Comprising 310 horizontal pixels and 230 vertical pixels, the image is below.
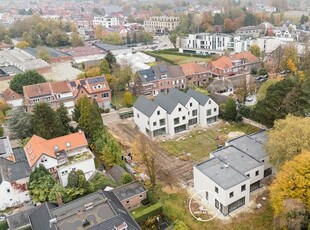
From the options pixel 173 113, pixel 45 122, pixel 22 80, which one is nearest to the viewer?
pixel 45 122

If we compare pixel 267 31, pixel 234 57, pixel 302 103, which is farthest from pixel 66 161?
pixel 267 31

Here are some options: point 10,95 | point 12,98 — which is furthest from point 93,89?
point 10,95

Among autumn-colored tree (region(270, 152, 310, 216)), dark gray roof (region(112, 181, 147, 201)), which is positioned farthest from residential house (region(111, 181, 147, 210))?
autumn-colored tree (region(270, 152, 310, 216))

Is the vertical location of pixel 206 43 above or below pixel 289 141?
below

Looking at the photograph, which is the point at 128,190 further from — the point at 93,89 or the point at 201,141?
the point at 93,89

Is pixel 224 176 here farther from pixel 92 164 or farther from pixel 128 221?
pixel 92 164

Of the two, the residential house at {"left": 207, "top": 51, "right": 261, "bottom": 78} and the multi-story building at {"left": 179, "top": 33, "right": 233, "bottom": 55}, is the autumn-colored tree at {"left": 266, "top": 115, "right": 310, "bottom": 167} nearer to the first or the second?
the residential house at {"left": 207, "top": 51, "right": 261, "bottom": 78}
